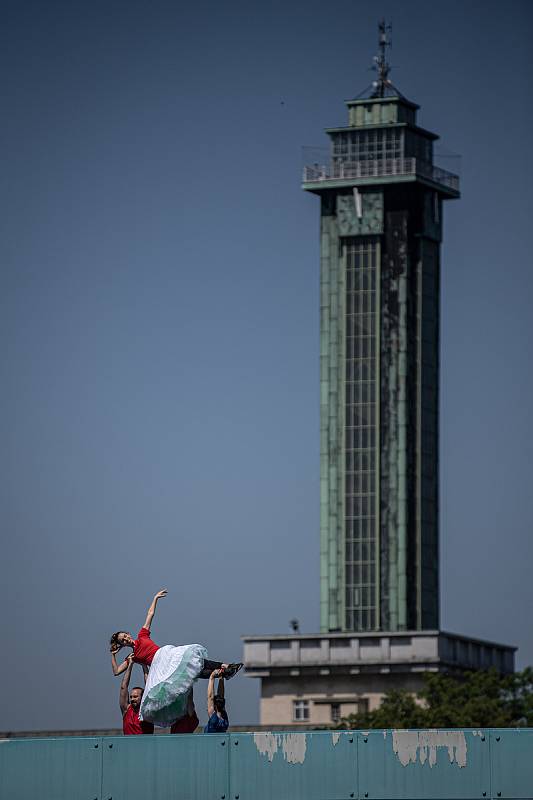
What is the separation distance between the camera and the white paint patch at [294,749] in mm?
22391

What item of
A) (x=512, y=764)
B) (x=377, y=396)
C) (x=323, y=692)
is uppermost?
(x=377, y=396)

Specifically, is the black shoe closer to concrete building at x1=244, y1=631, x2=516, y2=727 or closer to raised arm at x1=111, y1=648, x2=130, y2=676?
raised arm at x1=111, y1=648, x2=130, y2=676

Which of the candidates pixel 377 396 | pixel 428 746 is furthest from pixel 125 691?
pixel 377 396

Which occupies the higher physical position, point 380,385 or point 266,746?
point 380,385

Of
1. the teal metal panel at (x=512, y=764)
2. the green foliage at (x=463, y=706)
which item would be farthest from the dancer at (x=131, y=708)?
the green foliage at (x=463, y=706)

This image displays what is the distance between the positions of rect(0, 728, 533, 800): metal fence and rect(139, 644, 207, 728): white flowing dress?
1.04 m

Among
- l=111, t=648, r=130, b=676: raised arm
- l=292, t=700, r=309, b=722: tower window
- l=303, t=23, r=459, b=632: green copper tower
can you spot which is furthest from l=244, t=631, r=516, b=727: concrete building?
l=111, t=648, r=130, b=676: raised arm

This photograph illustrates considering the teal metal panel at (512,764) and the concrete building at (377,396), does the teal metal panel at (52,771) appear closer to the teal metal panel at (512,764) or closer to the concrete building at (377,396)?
the teal metal panel at (512,764)

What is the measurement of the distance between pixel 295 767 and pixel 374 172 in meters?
84.1

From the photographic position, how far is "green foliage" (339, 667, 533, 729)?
7862 cm

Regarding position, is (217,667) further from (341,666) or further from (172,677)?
(341,666)

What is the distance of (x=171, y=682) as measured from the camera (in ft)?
77.4

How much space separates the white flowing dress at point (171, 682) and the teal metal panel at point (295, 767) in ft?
4.40

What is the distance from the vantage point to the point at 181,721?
78.5 feet
